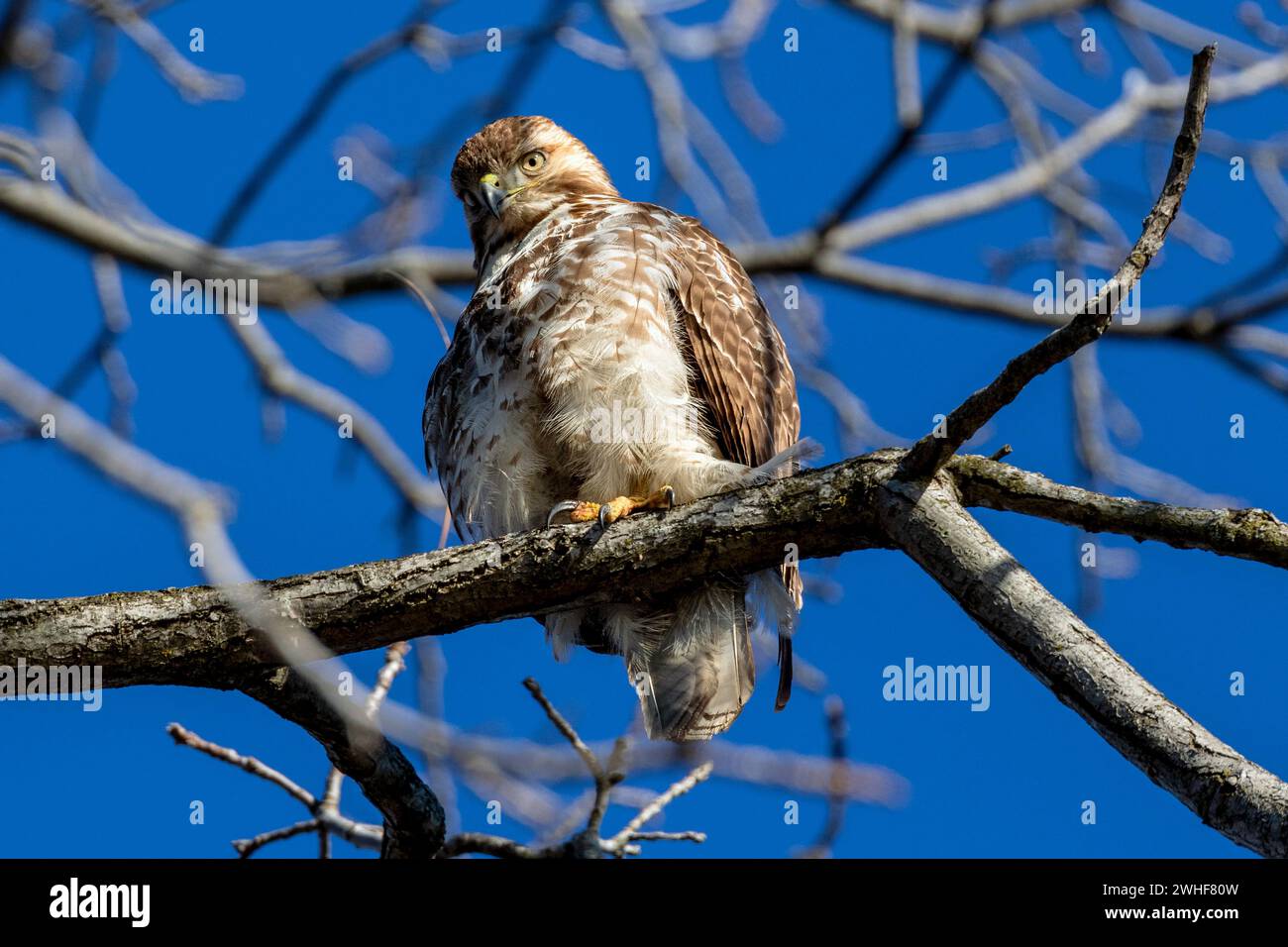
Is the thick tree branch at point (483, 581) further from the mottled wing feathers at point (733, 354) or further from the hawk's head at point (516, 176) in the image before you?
the hawk's head at point (516, 176)

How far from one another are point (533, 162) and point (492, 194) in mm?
306

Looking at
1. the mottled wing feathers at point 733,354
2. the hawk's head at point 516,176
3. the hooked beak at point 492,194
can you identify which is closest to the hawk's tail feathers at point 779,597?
the mottled wing feathers at point 733,354

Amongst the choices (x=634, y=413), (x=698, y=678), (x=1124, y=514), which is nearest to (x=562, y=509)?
(x=634, y=413)

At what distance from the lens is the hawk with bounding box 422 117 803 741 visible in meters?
4.45

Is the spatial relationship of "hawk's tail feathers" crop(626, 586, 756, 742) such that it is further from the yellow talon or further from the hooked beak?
the hooked beak

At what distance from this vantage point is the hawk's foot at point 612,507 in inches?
153

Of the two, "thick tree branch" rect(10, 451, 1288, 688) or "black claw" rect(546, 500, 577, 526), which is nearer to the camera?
"thick tree branch" rect(10, 451, 1288, 688)

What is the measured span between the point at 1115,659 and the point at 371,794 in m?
1.99

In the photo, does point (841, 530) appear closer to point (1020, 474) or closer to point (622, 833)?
point (1020, 474)

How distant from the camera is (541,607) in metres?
3.81

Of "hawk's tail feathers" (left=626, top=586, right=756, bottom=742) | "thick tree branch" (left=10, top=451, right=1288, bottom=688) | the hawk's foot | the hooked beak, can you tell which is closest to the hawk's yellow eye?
the hooked beak

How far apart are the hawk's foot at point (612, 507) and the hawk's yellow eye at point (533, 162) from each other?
2118 mm

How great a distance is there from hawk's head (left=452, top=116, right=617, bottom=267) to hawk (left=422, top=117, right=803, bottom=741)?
2.31 feet

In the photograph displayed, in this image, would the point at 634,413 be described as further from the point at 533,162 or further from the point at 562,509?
the point at 533,162
